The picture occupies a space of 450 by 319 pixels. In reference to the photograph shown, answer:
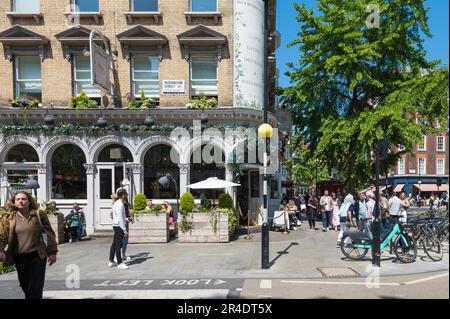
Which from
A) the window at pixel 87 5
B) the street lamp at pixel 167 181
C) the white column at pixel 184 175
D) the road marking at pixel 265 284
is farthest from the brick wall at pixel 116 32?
the road marking at pixel 265 284

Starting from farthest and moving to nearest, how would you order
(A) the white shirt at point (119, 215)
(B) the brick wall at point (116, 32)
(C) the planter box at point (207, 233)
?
(B) the brick wall at point (116, 32) → (C) the planter box at point (207, 233) → (A) the white shirt at point (119, 215)

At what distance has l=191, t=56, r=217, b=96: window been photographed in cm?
1586

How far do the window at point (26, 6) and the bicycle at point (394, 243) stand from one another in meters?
15.6

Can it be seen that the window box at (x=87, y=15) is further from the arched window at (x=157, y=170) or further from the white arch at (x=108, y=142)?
the arched window at (x=157, y=170)

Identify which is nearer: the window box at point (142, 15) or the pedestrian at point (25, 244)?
the pedestrian at point (25, 244)

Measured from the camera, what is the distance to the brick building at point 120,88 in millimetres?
15336

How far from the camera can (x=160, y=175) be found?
15766 mm

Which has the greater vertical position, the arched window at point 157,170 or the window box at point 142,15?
the window box at point 142,15

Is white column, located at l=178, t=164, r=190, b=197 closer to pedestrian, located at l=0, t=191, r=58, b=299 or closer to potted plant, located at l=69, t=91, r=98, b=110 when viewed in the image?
potted plant, located at l=69, t=91, r=98, b=110

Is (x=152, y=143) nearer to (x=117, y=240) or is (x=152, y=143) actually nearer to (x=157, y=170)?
(x=157, y=170)

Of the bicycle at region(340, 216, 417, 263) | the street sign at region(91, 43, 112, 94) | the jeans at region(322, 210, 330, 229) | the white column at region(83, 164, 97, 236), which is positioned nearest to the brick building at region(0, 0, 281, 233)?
the white column at region(83, 164, 97, 236)

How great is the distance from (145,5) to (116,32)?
178cm

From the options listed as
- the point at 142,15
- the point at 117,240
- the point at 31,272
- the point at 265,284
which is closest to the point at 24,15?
the point at 142,15

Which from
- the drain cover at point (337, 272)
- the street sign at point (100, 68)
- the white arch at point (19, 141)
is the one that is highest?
the street sign at point (100, 68)
